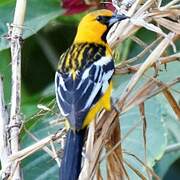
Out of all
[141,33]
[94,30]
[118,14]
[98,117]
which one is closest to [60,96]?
[98,117]

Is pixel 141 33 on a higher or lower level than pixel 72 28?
lower

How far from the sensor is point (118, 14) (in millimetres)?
1951

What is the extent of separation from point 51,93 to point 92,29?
38cm

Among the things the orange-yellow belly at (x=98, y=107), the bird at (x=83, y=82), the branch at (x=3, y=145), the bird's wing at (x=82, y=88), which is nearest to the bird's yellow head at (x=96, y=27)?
the bird at (x=83, y=82)

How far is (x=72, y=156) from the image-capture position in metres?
1.65

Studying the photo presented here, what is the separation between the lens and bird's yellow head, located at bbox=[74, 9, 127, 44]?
82.3 inches

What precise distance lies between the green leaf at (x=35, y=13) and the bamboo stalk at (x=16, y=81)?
548 mm

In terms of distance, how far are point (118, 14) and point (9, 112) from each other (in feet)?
1.11

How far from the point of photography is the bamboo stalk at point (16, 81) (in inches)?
67.7

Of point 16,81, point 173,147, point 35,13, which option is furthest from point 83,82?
point 35,13

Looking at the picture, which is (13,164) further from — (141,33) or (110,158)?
(141,33)

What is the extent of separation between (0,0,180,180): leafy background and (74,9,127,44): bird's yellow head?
0.47 ft

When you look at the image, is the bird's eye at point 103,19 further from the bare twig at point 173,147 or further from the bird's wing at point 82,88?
the bare twig at point 173,147

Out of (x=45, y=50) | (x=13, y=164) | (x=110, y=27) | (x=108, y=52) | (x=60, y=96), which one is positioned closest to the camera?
(x=13, y=164)
